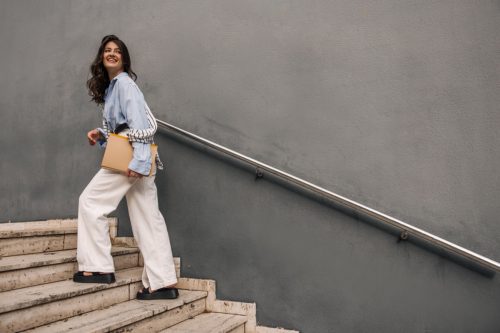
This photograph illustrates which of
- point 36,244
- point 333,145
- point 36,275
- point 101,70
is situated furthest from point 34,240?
point 333,145

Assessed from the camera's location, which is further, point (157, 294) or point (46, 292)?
point (157, 294)

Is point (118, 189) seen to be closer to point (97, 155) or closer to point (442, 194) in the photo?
point (97, 155)

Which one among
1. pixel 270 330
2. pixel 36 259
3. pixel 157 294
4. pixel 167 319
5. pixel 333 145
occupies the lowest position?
pixel 270 330

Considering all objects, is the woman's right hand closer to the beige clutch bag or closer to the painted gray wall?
the beige clutch bag

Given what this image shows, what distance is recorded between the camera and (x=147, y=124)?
257 centimetres

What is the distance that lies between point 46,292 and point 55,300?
90 mm

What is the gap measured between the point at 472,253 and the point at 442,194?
1.35 ft

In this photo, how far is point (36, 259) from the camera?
251 cm

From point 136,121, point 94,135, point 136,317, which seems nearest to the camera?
point 136,317

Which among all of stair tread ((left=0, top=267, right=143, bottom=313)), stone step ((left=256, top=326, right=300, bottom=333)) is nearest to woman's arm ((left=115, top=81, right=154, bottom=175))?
stair tread ((left=0, top=267, right=143, bottom=313))

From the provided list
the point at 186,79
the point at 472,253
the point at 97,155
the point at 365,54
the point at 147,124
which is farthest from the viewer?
the point at 97,155

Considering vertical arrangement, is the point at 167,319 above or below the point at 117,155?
below

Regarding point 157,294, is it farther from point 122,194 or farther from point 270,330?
point 270,330

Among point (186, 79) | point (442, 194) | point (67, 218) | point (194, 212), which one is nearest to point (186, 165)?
point (194, 212)
